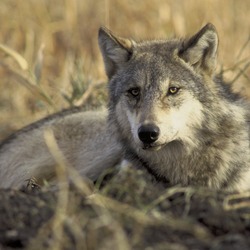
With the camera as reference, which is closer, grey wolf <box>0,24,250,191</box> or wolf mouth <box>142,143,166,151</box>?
wolf mouth <box>142,143,166,151</box>

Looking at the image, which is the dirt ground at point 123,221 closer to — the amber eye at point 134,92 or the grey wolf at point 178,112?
the grey wolf at point 178,112

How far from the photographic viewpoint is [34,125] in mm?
8398

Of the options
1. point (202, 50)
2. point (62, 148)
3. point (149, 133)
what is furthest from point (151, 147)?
point (62, 148)

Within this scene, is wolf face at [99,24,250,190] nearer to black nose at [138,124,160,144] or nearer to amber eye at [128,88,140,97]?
amber eye at [128,88,140,97]

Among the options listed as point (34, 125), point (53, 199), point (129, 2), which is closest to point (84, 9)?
point (129, 2)

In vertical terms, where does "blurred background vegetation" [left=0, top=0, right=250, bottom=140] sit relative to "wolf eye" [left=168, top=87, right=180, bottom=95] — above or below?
below

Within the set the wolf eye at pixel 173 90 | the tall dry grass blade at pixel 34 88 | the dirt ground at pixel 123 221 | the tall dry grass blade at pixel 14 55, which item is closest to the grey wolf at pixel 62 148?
the tall dry grass blade at pixel 34 88

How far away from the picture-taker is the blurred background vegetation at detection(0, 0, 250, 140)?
34.9 feet

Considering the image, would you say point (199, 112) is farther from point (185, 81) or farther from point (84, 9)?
point (84, 9)

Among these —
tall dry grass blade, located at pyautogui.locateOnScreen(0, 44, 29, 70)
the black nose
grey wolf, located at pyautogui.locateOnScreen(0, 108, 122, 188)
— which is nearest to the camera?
the black nose

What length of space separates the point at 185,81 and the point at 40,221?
7.29ft

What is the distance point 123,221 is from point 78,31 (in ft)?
30.7

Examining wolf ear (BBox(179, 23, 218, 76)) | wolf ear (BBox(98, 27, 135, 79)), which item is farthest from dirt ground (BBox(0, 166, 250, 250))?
wolf ear (BBox(98, 27, 135, 79))

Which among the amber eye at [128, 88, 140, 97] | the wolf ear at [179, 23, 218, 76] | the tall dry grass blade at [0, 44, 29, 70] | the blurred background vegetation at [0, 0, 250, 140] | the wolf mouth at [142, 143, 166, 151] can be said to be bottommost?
the blurred background vegetation at [0, 0, 250, 140]
